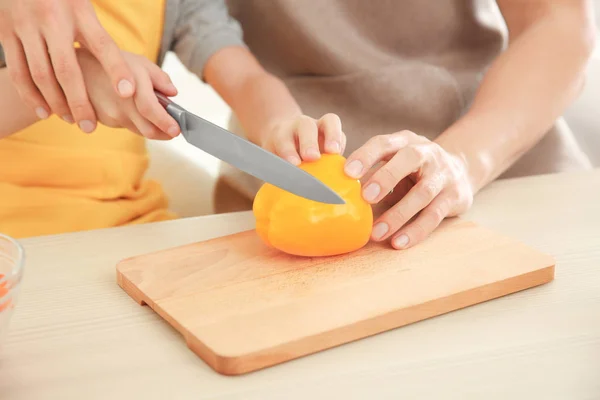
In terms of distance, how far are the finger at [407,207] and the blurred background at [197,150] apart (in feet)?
1.85

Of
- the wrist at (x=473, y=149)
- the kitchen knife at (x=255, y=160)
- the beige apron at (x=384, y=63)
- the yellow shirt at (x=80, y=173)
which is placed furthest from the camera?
the beige apron at (x=384, y=63)

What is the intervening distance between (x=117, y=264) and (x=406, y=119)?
66 centimetres

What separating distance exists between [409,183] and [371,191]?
0.12 metres

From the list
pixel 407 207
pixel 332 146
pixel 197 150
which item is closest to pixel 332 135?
pixel 332 146

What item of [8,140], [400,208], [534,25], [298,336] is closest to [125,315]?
[298,336]

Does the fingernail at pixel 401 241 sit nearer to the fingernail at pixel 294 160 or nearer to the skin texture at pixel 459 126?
the skin texture at pixel 459 126

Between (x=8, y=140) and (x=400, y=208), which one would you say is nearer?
(x=400, y=208)

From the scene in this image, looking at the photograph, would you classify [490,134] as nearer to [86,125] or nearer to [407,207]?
[407,207]

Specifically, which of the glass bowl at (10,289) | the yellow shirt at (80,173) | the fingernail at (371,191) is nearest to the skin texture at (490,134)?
the fingernail at (371,191)

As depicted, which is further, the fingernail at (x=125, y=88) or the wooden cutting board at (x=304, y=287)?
the fingernail at (x=125, y=88)

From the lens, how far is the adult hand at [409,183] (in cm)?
81

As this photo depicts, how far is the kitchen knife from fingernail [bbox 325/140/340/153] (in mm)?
109

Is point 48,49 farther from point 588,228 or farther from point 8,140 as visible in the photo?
point 588,228

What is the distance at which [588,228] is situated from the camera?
35.1 inches
